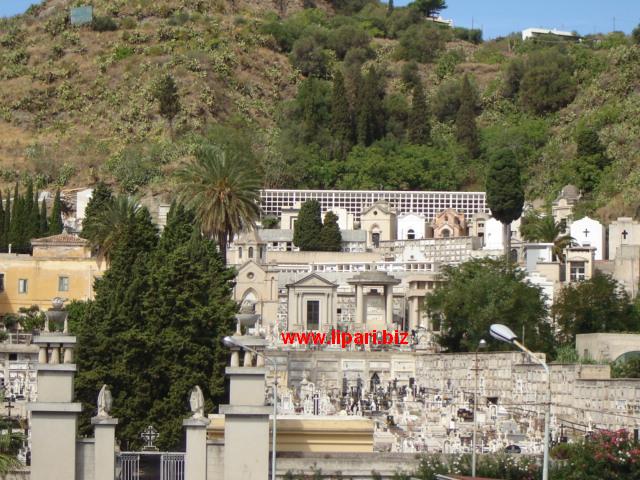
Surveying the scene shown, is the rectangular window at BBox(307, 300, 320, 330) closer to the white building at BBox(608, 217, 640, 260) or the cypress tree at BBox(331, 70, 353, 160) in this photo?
the white building at BBox(608, 217, 640, 260)

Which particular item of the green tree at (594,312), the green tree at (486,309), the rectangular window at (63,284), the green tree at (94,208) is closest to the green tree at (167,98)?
the green tree at (94,208)

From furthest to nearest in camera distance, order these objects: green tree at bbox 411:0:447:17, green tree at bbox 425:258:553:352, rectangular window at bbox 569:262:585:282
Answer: green tree at bbox 411:0:447:17
rectangular window at bbox 569:262:585:282
green tree at bbox 425:258:553:352

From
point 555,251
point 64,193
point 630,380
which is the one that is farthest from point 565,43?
point 630,380

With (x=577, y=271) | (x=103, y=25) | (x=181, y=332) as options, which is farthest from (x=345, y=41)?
(x=181, y=332)

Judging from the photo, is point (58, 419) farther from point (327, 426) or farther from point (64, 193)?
point (64, 193)

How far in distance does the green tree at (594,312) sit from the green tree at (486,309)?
0.95 m

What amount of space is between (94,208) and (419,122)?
152 feet

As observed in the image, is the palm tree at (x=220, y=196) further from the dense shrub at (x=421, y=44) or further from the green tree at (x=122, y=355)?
the dense shrub at (x=421, y=44)

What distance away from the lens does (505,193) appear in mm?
100312

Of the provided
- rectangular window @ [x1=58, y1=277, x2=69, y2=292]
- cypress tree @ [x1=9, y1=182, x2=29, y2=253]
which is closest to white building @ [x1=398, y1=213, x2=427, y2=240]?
cypress tree @ [x1=9, y1=182, x2=29, y2=253]

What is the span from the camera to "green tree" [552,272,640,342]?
80.0 meters

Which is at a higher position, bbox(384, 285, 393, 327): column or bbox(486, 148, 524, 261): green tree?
bbox(486, 148, 524, 261): green tree

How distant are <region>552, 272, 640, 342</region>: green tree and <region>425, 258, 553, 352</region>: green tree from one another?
95 cm

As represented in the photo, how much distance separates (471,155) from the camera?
139 meters
